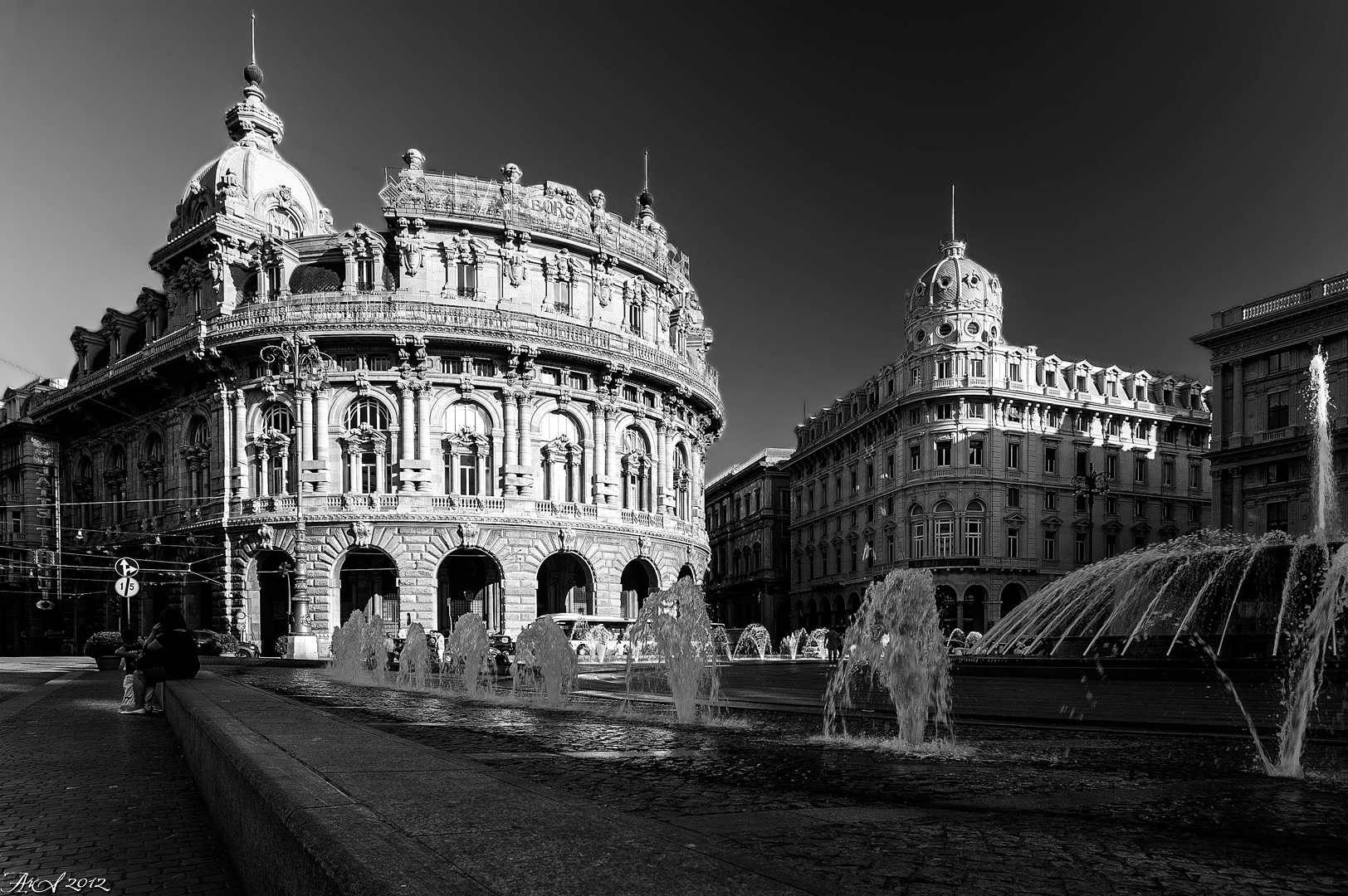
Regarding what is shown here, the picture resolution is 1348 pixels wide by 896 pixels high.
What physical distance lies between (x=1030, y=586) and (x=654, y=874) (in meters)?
59.5

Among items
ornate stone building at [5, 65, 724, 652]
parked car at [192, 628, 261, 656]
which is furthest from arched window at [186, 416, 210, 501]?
parked car at [192, 628, 261, 656]

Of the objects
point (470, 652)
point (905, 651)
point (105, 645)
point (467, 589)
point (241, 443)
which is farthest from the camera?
point (467, 589)

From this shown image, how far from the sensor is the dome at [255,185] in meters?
45.8

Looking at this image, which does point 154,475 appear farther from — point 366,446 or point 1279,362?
point 1279,362

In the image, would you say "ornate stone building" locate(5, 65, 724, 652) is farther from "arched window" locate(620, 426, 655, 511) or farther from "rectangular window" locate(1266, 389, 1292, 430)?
"rectangular window" locate(1266, 389, 1292, 430)

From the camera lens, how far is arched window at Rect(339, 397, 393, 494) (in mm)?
40156

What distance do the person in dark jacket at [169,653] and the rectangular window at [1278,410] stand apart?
4636 cm

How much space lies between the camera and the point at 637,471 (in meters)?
44.6

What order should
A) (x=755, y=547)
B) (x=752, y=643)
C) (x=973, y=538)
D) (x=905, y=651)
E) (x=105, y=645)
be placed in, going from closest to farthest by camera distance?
1. (x=905, y=651)
2. (x=105, y=645)
3. (x=752, y=643)
4. (x=973, y=538)
5. (x=755, y=547)

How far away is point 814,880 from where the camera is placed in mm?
3758

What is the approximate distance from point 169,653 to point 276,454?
99.4ft

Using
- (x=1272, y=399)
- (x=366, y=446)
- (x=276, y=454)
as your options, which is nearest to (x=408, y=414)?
(x=366, y=446)

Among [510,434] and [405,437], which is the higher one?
[510,434]

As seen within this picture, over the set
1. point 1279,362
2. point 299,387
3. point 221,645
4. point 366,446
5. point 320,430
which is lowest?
point 221,645
